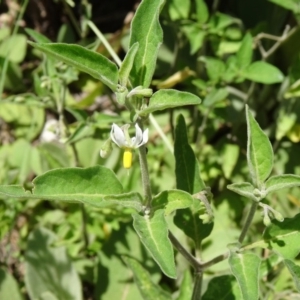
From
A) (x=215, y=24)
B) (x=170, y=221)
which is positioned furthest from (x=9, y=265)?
(x=215, y=24)

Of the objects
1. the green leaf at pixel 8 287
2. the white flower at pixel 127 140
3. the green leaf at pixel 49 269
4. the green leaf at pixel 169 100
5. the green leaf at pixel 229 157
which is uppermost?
the green leaf at pixel 169 100

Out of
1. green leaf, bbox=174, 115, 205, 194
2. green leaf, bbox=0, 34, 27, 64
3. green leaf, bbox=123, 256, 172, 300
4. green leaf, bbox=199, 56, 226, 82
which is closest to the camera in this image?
green leaf, bbox=174, 115, 205, 194

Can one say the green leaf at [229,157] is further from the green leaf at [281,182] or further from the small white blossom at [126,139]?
the small white blossom at [126,139]

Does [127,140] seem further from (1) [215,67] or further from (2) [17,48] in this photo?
(2) [17,48]

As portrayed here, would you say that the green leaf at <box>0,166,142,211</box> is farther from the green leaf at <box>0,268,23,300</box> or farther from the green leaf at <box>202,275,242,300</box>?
the green leaf at <box>0,268,23,300</box>

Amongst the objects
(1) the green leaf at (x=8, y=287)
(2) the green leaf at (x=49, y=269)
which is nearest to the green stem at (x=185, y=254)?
(2) the green leaf at (x=49, y=269)

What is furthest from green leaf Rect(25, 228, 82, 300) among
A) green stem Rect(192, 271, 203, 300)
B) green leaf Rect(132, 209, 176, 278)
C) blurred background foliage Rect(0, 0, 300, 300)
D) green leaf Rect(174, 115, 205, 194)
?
green leaf Rect(132, 209, 176, 278)

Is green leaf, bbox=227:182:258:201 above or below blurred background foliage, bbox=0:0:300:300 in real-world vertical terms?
above

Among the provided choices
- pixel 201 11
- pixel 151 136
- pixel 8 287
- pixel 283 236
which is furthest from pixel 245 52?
pixel 8 287
